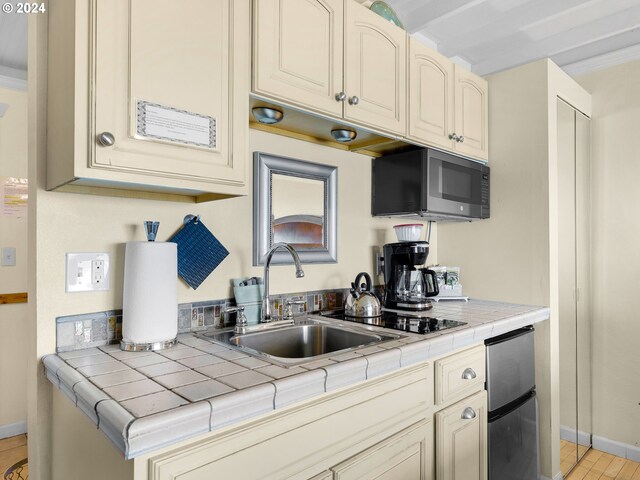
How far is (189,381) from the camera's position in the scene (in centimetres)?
95

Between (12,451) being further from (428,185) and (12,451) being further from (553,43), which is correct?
(553,43)

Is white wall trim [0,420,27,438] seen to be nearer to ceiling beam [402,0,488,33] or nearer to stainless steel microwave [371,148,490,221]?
stainless steel microwave [371,148,490,221]

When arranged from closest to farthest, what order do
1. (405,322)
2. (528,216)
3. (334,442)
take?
(334,442)
(405,322)
(528,216)

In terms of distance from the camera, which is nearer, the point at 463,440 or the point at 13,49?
the point at 463,440

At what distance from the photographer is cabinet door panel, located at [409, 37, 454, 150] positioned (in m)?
1.87

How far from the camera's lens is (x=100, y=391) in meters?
0.88

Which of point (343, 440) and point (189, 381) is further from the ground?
point (189, 381)

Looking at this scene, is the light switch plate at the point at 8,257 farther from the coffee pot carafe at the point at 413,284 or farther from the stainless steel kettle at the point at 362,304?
the coffee pot carafe at the point at 413,284

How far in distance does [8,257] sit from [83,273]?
2.05 meters

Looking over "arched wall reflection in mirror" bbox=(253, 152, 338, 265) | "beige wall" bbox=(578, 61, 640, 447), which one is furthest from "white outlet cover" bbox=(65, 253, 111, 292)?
"beige wall" bbox=(578, 61, 640, 447)

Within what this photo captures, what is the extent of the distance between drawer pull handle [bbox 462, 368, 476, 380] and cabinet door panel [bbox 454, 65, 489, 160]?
1.10 meters

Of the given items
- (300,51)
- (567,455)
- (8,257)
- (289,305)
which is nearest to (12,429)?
(8,257)

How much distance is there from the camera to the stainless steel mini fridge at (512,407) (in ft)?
5.63

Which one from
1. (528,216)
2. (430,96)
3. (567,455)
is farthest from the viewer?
(567,455)
